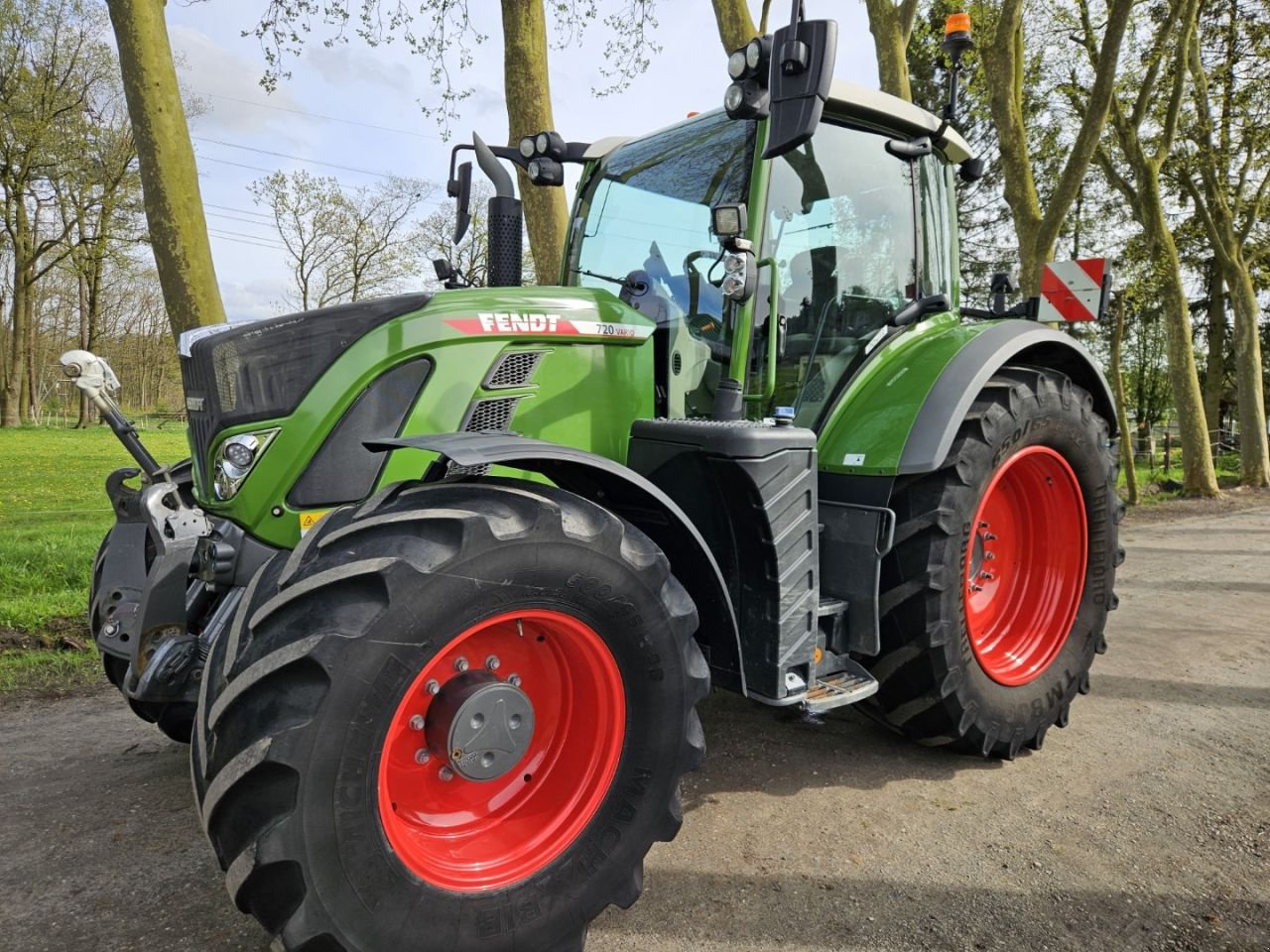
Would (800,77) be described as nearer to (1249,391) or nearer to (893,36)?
(893,36)

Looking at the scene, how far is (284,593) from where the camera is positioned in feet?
6.07

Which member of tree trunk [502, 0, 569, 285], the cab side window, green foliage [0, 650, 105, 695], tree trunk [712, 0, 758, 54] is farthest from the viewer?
tree trunk [712, 0, 758, 54]

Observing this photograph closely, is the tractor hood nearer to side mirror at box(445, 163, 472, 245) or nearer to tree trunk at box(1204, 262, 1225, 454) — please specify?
side mirror at box(445, 163, 472, 245)

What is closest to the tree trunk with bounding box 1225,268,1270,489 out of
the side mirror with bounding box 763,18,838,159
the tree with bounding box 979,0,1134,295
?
the tree with bounding box 979,0,1134,295

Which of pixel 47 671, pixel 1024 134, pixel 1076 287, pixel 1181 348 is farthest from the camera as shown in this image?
pixel 1181 348

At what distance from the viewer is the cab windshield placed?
9.86ft

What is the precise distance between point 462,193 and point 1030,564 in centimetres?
284

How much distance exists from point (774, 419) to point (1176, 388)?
12732mm

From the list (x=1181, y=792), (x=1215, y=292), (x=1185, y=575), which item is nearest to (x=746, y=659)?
(x=1181, y=792)

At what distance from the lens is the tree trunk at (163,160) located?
5324 millimetres

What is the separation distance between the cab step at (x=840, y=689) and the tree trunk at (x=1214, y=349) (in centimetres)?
2546

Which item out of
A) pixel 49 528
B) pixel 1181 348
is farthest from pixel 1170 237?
pixel 49 528

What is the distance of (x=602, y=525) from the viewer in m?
2.17

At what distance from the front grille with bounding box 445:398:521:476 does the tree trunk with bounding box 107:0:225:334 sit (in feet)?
11.9
